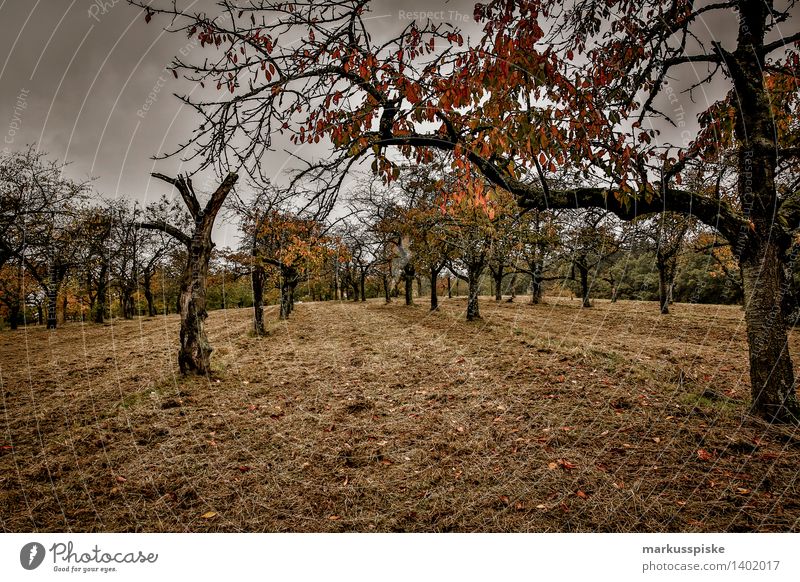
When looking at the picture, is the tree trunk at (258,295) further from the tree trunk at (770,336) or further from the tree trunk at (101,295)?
the tree trunk at (101,295)

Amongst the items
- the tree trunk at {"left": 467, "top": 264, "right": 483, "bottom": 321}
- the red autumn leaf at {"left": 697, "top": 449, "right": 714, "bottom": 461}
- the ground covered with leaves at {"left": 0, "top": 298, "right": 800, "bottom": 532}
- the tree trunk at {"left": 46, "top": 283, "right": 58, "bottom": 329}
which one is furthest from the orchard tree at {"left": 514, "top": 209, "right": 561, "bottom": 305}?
the tree trunk at {"left": 46, "top": 283, "right": 58, "bottom": 329}

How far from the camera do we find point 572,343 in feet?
33.7

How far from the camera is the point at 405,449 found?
4418 millimetres

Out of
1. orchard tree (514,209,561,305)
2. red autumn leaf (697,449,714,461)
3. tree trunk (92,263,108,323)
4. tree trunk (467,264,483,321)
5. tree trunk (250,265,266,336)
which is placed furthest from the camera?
tree trunk (92,263,108,323)

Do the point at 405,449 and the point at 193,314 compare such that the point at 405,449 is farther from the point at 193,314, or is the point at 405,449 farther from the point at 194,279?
the point at 194,279

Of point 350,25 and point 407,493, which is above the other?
point 350,25

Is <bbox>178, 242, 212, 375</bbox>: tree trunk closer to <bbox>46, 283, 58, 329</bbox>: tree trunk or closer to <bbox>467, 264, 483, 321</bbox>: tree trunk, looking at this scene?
<bbox>467, 264, 483, 321</bbox>: tree trunk

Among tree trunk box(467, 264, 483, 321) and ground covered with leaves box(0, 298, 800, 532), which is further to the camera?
tree trunk box(467, 264, 483, 321)

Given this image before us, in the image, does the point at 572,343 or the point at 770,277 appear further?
the point at 572,343

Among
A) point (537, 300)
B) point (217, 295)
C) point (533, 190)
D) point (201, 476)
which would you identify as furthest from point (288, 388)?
point (217, 295)

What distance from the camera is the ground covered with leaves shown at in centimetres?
318

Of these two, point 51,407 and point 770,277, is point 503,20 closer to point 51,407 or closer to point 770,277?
point 770,277

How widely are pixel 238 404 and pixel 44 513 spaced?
301 centimetres
